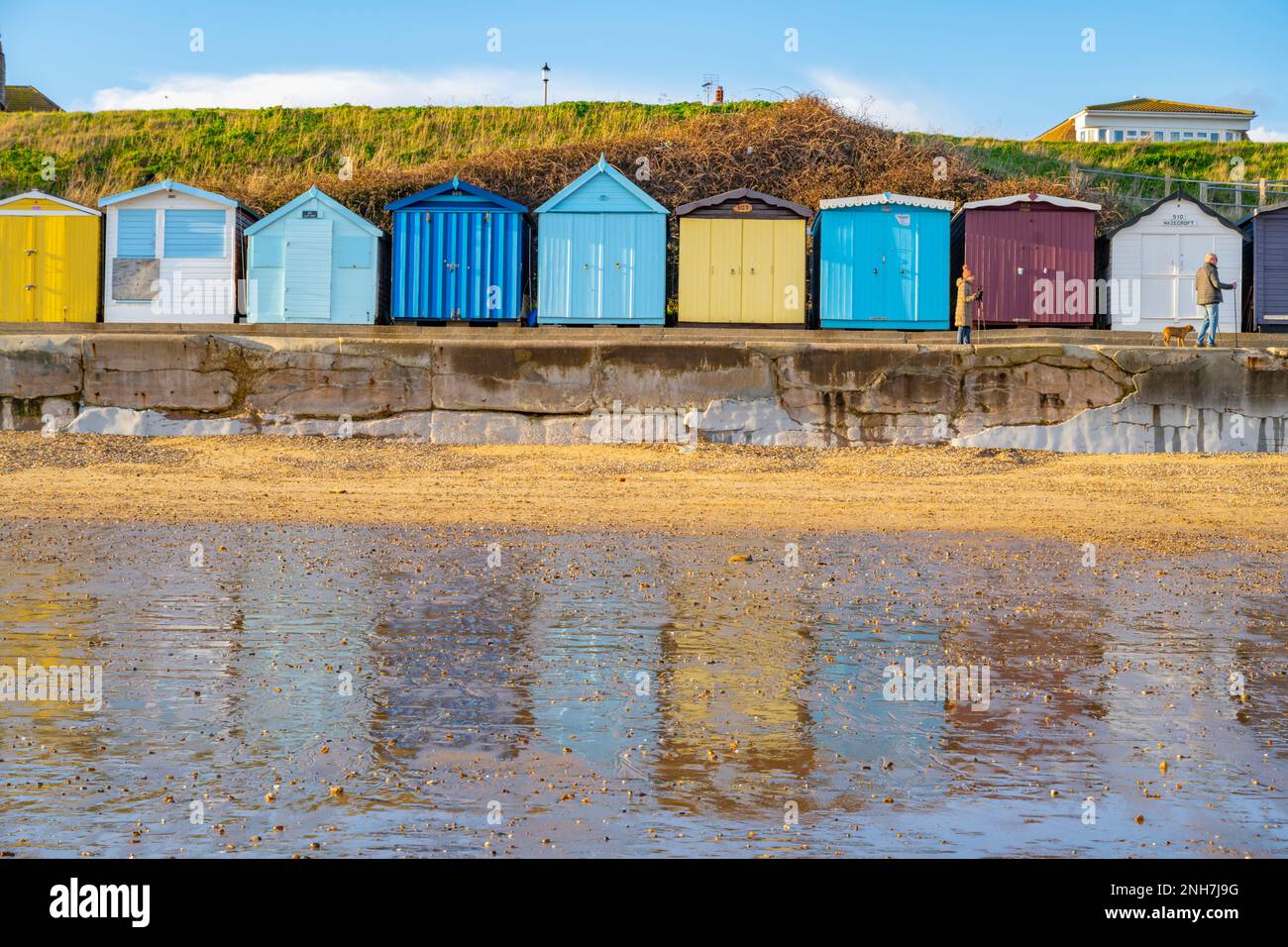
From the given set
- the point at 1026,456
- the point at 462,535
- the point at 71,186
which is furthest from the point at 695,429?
the point at 71,186

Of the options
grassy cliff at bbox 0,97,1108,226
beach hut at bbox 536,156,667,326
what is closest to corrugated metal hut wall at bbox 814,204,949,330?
beach hut at bbox 536,156,667,326

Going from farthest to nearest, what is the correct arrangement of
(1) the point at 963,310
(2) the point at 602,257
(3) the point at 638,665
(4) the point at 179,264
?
(4) the point at 179,264
(2) the point at 602,257
(1) the point at 963,310
(3) the point at 638,665

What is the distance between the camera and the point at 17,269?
2127 cm

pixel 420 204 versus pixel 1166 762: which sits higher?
pixel 420 204

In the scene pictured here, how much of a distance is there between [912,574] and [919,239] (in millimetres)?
12648

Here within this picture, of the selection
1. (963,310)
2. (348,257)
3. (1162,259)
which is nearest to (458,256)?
(348,257)

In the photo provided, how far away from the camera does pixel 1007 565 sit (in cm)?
978

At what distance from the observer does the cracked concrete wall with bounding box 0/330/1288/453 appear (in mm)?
15688

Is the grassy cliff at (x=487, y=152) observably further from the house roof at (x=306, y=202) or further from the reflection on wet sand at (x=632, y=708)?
the reflection on wet sand at (x=632, y=708)

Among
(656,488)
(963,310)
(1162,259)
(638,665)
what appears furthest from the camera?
(1162,259)

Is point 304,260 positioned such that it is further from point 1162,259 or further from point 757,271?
point 1162,259

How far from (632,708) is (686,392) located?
10.3m
